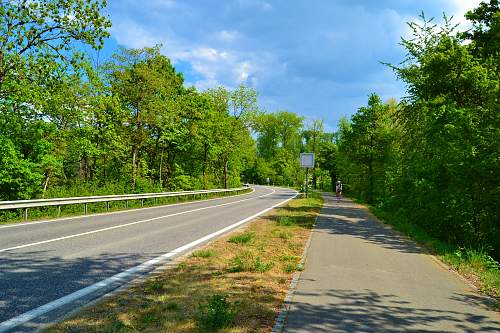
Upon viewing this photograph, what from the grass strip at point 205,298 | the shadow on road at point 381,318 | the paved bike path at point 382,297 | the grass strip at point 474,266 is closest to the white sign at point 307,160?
the grass strip at point 474,266

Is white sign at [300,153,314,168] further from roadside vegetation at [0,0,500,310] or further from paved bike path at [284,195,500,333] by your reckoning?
paved bike path at [284,195,500,333]

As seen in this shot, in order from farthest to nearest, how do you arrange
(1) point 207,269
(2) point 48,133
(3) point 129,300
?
1. (2) point 48,133
2. (1) point 207,269
3. (3) point 129,300

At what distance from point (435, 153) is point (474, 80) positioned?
363 centimetres

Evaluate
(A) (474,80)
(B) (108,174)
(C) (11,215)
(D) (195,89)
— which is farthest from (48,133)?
(D) (195,89)

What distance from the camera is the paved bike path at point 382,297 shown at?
177 inches

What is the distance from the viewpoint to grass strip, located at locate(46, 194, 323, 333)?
164 inches

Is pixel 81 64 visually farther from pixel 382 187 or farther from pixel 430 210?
pixel 382 187

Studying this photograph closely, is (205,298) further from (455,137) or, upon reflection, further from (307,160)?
(307,160)

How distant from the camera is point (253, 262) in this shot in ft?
24.4

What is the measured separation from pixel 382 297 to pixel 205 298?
256 cm

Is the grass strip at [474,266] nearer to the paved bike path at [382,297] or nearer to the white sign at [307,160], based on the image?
the paved bike path at [382,297]

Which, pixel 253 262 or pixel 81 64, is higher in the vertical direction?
pixel 81 64

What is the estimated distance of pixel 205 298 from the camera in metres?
5.21

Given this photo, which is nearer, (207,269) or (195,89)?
(207,269)
